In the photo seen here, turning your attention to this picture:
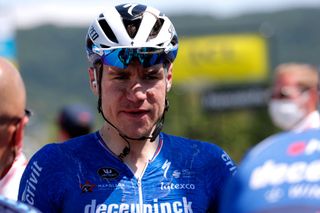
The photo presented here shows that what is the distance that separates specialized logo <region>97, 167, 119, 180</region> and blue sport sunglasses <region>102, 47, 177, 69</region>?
46cm

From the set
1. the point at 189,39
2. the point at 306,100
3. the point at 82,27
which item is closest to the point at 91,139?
the point at 306,100

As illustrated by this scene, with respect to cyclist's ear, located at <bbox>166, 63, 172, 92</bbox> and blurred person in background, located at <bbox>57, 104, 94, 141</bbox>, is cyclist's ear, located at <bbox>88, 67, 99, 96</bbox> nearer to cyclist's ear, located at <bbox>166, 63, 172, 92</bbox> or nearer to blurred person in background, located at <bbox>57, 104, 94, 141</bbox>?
cyclist's ear, located at <bbox>166, 63, 172, 92</bbox>

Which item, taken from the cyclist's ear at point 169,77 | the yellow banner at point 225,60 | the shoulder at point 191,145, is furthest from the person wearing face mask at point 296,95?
the yellow banner at point 225,60

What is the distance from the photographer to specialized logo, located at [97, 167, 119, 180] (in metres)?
4.48

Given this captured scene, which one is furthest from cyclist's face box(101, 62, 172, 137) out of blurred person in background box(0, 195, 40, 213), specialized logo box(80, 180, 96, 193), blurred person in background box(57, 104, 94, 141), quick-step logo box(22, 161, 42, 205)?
blurred person in background box(57, 104, 94, 141)

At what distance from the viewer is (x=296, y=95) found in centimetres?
923

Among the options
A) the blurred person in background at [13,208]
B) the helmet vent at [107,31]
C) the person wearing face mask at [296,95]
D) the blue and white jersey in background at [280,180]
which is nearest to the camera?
the blue and white jersey in background at [280,180]

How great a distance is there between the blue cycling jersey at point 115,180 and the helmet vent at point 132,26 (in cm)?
50

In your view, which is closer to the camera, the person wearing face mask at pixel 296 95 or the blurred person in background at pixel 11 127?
the blurred person in background at pixel 11 127

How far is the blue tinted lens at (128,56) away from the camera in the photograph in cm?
443

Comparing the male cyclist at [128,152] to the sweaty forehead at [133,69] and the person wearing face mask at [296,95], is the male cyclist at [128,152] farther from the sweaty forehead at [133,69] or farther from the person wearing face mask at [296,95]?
the person wearing face mask at [296,95]

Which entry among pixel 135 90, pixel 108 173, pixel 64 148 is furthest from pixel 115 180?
pixel 135 90

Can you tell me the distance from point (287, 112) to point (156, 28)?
5.15 m

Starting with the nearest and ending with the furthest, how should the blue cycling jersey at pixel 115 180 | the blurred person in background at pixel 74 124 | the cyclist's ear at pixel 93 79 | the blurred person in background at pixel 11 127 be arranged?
the blue cycling jersey at pixel 115 180 < the cyclist's ear at pixel 93 79 < the blurred person in background at pixel 11 127 < the blurred person in background at pixel 74 124
